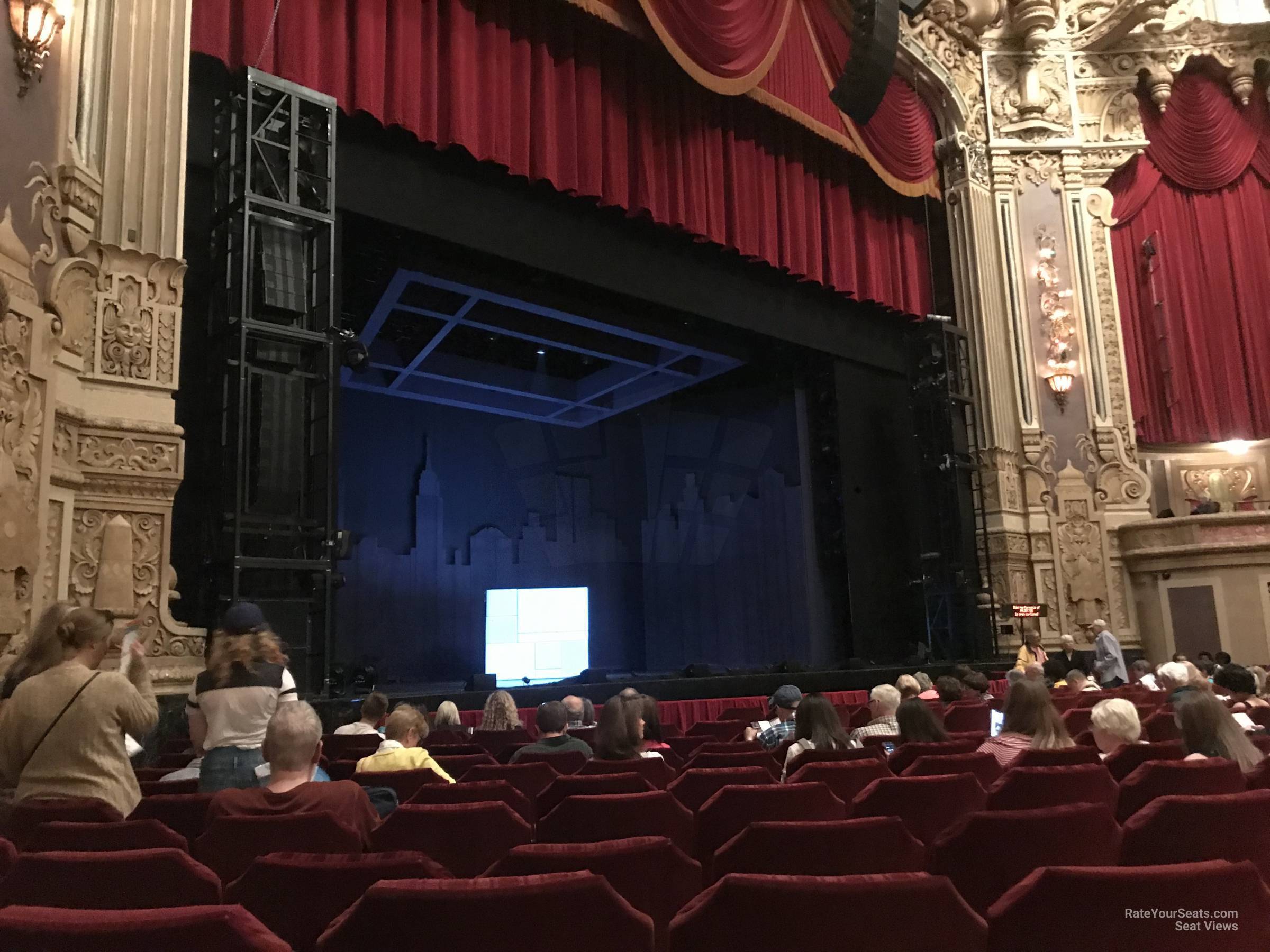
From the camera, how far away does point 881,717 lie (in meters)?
5.76

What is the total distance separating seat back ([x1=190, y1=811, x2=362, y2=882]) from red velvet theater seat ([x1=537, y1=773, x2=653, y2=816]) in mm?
848

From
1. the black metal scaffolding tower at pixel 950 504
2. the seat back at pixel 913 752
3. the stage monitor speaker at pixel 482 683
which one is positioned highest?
the black metal scaffolding tower at pixel 950 504

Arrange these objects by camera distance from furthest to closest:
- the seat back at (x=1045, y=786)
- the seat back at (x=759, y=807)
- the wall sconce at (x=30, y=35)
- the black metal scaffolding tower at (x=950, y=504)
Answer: the black metal scaffolding tower at (x=950, y=504) < the wall sconce at (x=30, y=35) < the seat back at (x=1045, y=786) < the seat back at (x=759, y=807)

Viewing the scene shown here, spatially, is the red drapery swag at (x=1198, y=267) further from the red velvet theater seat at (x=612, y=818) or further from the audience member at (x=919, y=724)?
the red velvet theater seat at (x=612, y=818)

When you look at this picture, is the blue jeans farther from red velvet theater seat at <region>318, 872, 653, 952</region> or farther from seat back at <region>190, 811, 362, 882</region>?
red velvet theater seat at <region>318, 872, 653, 952</region>

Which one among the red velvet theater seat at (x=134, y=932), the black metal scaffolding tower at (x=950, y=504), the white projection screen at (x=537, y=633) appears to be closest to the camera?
the red velvet theater seat at (x=134, y=932)

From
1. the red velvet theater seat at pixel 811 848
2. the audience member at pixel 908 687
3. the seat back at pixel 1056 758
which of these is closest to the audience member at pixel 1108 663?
the audience member at pixel 908 687

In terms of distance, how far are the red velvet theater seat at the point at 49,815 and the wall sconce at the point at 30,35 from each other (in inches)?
200

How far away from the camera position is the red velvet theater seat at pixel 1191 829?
238 cm

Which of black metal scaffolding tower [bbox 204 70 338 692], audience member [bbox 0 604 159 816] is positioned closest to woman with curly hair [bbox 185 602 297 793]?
audience member [bbox 0 604 159 816]

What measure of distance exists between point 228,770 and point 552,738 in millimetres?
1486

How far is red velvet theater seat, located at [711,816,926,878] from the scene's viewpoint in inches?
84.3

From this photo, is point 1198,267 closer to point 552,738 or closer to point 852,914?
point 552,738

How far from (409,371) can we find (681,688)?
7.02 metres
